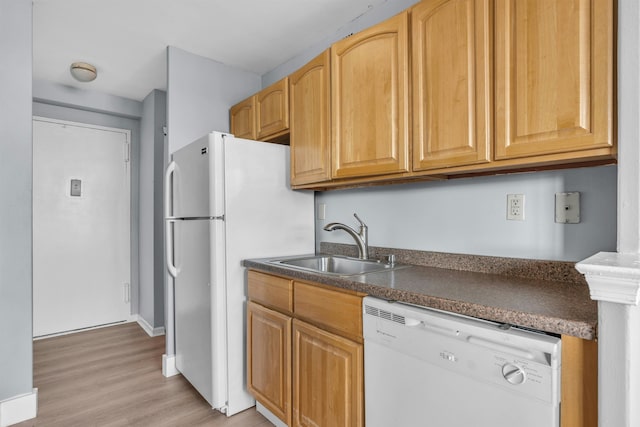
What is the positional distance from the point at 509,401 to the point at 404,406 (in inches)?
14.8

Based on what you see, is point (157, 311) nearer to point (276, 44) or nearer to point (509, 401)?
point (276, 44)

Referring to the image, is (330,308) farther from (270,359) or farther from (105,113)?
(105,113)

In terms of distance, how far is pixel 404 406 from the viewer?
3.88 feet

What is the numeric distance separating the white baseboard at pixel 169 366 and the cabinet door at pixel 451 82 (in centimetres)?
219

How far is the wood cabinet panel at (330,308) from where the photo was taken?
4.50 feet

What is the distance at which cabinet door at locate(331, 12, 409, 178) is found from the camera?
154cm

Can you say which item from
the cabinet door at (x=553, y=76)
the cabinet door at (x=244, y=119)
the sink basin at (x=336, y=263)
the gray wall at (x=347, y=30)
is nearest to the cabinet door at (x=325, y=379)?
the sink basin at (x=336, y=263)

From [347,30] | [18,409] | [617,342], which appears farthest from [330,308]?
[18,409]

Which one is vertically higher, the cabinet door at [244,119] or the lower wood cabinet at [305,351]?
the cabinet door at [244,119]

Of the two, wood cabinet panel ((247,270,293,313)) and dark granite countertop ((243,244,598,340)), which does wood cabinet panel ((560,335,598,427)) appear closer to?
dark granite countertop ((243,244,598,340))

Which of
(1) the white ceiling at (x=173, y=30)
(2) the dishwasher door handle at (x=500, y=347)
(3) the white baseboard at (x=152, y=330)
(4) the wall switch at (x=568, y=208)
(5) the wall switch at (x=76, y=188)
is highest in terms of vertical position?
(1) the white ceiling at (x=173, y=30)

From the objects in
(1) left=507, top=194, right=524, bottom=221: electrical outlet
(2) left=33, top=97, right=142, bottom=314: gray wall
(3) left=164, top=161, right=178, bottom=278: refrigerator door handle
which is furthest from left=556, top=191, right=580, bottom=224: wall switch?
(2) left=33, top=97, right=142, bottom=314: gray wall

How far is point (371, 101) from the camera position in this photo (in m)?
1.66

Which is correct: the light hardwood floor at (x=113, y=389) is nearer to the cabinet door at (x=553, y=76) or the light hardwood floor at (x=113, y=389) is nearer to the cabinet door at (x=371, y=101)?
the cabinet door at (x=371, y=101)
